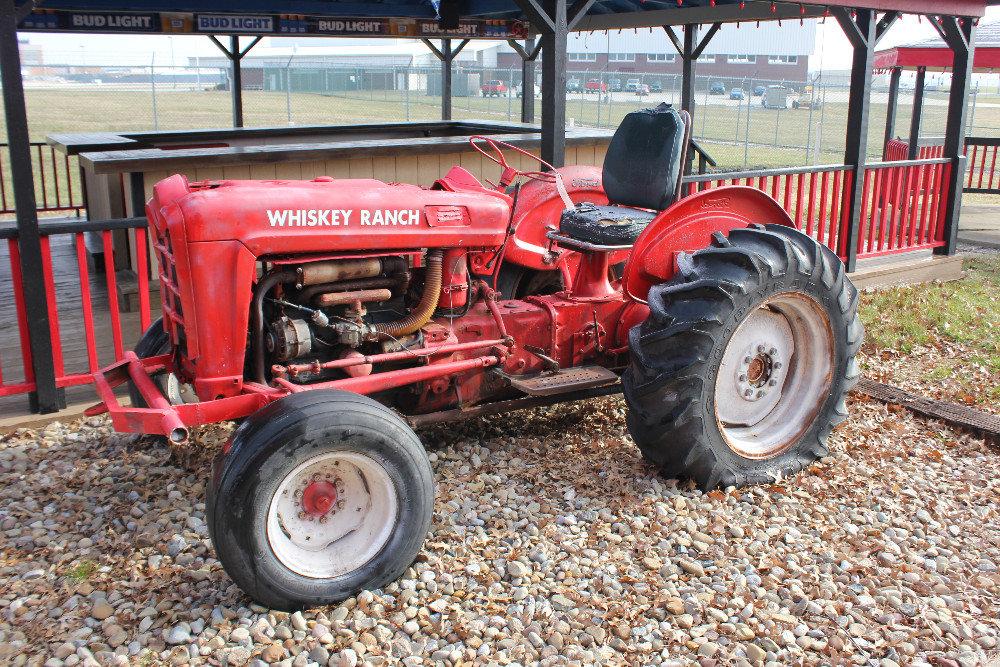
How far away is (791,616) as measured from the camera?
2.96 meters

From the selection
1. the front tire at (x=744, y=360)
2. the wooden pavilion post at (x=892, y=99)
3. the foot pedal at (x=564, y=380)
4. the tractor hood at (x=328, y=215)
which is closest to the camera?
the tractor hood at (x=328, y=215)

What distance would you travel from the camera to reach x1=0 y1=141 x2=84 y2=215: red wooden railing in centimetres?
964

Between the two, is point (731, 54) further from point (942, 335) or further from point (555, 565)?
point (555, 565)

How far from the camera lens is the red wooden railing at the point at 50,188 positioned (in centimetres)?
964

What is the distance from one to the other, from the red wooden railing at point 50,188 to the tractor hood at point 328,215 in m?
6.35

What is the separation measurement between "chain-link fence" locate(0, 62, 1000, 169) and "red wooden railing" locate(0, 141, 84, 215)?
1.28m

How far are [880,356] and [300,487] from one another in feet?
13.0

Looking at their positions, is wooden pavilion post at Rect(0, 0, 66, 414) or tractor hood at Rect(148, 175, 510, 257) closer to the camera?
tractor hood at Rect(148, 175, 510, 257)

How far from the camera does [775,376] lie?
3988mm

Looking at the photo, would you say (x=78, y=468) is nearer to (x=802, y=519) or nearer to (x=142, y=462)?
(x=142, y=462)

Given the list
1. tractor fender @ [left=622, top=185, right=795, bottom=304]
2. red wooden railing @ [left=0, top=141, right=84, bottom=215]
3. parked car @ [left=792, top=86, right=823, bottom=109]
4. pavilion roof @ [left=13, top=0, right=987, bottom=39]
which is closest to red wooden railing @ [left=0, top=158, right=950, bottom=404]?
pavilion roof @ [left=13, top=0, right=987, bottom=39]

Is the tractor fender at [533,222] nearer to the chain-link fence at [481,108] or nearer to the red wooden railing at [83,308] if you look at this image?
the red wooden railing at [83,308]

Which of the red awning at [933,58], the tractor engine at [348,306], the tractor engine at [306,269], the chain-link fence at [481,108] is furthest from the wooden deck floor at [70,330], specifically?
the red awning at [933,58]

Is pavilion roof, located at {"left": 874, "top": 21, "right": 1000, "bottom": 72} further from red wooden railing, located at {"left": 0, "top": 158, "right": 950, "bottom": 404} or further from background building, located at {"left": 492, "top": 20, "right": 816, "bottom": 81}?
background building, located at {"left": 492, "top": 20, "right": 816, "bottom": 81}
